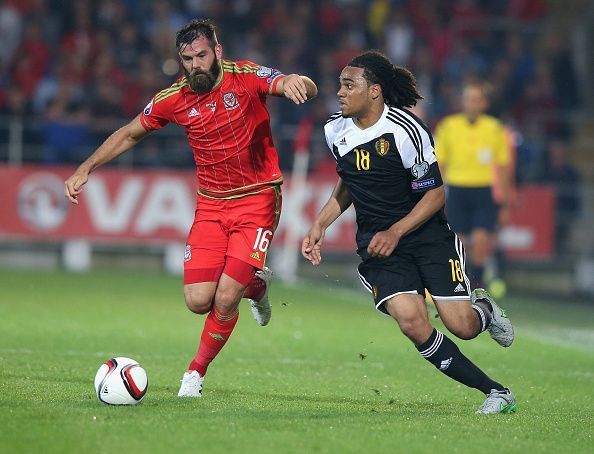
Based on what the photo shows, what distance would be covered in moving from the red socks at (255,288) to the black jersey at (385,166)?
1.17 m

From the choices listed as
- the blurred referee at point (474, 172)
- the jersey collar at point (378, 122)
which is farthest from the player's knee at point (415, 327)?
the blurred referee at point (474, 172)

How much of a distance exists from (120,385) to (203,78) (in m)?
2.16

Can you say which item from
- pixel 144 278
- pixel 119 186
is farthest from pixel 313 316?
pixel 119 186

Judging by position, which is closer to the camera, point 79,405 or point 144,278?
point 79,405

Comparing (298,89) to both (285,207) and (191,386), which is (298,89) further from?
(285,207)

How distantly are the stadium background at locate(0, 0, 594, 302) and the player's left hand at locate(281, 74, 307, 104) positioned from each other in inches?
421

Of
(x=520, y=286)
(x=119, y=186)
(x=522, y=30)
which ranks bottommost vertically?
(x=520, y=286)

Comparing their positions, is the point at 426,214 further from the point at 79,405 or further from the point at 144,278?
the point at 144,278

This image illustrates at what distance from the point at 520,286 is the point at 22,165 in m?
7.96

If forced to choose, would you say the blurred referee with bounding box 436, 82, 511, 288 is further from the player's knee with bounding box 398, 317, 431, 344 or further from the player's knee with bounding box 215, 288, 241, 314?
the player's knee with bounding box 398, 317, 431, 344

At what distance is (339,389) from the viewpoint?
334 inches

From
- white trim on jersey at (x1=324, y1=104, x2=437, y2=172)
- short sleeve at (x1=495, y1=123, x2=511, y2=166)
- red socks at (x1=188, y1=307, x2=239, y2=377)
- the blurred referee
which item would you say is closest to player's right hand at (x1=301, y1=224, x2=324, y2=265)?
white trim on jersey at (x1=324, y1=104, x2=437, y2=172)

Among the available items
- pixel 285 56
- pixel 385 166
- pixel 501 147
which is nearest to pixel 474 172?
pixel 501 147

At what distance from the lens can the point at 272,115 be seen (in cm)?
1994
